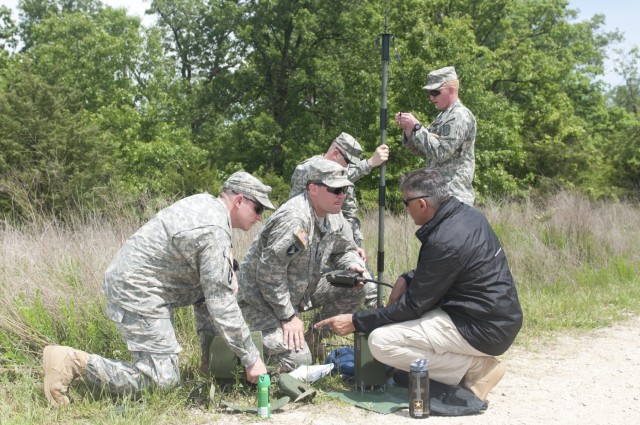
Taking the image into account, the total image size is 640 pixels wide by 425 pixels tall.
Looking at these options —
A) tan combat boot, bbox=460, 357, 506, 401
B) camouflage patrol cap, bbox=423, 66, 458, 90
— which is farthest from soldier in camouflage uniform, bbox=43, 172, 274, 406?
camouflage patrol cap, bbox=423, 66, 458, 90

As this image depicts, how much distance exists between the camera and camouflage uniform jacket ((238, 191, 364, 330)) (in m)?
4.77

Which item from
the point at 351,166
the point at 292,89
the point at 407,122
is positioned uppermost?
the point at 292,89

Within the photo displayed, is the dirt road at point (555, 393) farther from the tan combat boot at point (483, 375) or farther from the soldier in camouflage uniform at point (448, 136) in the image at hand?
the soldier in camouflage uniform at point (448, 136)

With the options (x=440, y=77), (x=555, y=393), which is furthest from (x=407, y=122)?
(x=555, y=393)

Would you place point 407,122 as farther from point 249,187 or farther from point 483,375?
point 483,375

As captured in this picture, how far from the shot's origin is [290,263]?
5.11 m

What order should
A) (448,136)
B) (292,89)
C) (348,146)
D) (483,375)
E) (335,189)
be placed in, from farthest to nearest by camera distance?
(292,89) → (348,146) → (448,136) → (335,189) → (483,375)

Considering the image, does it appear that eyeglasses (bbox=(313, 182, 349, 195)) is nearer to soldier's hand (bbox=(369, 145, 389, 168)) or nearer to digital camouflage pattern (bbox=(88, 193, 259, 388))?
digital camouflage pattern (bbox=(88, 193, 259, 388))

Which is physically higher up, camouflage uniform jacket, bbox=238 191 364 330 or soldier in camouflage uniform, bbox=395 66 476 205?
soldier in camouflage uniform, bbox=395 66 476 205

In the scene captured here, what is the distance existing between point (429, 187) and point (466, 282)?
666mm

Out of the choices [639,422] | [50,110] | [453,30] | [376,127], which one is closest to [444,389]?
[639,422]

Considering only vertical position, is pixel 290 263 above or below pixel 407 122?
below

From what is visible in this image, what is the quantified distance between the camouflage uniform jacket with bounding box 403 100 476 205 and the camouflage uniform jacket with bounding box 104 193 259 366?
2338 mm

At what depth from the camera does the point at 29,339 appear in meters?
Result: 5.18
